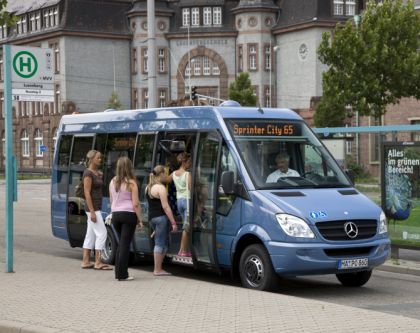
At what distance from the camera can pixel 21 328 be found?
8555 mm

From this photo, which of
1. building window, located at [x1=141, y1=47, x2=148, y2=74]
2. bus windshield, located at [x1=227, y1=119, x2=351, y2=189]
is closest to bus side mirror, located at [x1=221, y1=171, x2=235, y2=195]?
bus windshield, located at [x1=227, y1=119, x2=351, y2=189]

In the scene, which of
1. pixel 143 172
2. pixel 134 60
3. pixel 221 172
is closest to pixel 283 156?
pixel 221 172

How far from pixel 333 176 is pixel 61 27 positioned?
67.9 m

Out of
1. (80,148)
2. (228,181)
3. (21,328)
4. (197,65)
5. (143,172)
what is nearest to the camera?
(21,328)

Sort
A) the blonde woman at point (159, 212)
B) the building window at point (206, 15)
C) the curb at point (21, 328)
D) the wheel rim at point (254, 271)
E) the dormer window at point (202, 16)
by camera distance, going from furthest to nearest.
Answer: the building window at point (206, 15) < the dormer window at point (202, 16) < the blonde woman at point (159, 212) < the wheel rim at point (254, 271) < the curb at point (21, 328)

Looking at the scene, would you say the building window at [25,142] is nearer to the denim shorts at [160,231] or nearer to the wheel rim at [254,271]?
the denim shorts at [160,231]

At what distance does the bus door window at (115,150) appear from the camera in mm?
14531

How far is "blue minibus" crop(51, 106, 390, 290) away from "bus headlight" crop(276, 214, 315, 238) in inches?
0.5

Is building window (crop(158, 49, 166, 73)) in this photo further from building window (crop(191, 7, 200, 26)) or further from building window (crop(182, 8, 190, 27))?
building window (crop(191, 7, 200, 26))

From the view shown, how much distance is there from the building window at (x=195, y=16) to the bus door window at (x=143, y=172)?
64.5 meters

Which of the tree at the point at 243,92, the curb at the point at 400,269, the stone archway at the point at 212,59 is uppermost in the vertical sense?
the stone archway at the point at 212,59

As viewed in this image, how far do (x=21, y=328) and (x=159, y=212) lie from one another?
433cm

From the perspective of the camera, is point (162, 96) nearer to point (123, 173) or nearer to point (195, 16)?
point (195, 16)

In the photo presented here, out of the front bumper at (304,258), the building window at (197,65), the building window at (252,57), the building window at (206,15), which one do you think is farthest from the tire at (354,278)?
the building window at (206,15)
